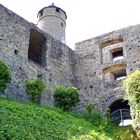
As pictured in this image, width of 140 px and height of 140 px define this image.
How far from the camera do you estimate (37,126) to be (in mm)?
10898

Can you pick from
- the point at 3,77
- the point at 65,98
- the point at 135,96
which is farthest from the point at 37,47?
the point at 135,96

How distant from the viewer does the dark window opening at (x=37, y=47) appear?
60.8 feet

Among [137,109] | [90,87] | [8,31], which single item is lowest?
[137,109]

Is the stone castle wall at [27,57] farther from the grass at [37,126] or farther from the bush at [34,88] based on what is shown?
the grass at [37,126]

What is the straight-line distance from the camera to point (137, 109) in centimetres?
1228

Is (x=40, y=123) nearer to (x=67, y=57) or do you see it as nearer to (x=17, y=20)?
(x=17, y=20)

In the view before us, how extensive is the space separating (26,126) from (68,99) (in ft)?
15.6

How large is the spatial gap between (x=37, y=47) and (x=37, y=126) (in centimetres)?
943

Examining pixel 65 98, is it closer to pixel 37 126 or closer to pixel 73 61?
pixel 37 126

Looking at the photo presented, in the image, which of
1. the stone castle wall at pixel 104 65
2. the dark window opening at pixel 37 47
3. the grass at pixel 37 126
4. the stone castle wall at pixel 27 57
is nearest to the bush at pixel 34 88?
the stone castle wall at pixel 27 57

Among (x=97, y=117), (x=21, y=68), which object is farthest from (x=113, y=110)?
(x=21, y=68)

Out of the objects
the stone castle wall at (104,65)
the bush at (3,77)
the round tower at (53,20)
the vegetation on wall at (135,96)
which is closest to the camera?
the vegetation on wall at (135,96)

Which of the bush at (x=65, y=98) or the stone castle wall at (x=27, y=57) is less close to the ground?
the stone castle wall at (x=27, y=57)

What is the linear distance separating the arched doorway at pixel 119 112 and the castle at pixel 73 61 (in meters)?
0.05
